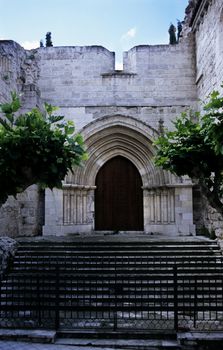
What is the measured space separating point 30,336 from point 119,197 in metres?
7.20

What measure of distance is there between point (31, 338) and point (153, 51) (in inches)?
360

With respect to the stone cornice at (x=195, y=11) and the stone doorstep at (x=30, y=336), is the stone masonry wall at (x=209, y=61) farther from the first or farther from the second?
the stone doorstep at (x=30, y=336)

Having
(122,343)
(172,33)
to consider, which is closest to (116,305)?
(122,343)

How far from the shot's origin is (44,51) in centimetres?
1130

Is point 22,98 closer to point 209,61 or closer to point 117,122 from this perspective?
point 117,122

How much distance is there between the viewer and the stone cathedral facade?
1036cm

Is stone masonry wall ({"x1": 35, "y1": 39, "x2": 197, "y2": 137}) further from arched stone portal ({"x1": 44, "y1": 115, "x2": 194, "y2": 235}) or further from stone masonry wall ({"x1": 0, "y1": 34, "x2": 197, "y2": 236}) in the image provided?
arched stone portal ({"x1": 44, "y1": 115, "x2": 194, "y2": 235})

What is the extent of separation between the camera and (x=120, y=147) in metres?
11.1

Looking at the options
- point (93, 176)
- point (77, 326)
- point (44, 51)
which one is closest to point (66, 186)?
point (93, 176)

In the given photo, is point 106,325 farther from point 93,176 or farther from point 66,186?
point 93,176

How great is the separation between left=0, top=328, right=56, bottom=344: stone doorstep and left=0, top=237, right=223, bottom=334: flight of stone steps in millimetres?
183

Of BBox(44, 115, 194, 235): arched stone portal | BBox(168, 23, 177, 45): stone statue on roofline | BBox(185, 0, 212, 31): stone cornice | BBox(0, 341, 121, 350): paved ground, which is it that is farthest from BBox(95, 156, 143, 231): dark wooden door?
BBox(168, 23, 177, 45): stone statue on roofline

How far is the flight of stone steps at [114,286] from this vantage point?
4695 mm

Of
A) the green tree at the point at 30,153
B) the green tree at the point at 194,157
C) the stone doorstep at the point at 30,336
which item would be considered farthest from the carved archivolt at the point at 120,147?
the stone doorstep at the point at 30,336
